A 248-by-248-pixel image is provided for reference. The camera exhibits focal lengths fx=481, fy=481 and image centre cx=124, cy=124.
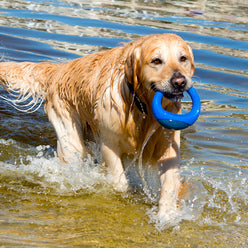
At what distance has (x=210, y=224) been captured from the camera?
15.8ft

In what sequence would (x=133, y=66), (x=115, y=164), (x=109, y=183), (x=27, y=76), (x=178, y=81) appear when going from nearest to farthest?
(x=178, y=81) < (x=133, y=66) < (x=115, y=164) < (x=109, y=183) < (x=27, y=76)

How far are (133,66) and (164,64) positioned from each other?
0.33 m

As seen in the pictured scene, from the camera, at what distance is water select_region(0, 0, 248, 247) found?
4457mm

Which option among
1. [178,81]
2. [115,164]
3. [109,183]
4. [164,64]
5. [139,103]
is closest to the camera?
[178,81]

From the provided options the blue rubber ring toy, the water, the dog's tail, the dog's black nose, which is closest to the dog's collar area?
the blue rubber ring toy

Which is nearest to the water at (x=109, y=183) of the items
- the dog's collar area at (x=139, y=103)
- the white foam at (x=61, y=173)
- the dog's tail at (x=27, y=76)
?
the white foam at (x=61, y=173)

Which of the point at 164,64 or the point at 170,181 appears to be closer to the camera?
the point at 164,64

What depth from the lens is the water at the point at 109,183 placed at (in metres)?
4.46

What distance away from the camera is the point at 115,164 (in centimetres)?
509

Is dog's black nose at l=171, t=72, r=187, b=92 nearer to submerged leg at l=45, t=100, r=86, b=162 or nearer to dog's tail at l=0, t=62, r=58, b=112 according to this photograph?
submerged leg at l=45, t=100, r=86, b=162

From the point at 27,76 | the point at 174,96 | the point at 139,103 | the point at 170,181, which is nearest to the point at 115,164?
the point at 170,181

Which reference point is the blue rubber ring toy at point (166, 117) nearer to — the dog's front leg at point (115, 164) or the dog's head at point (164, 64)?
the dog's head at point (164, 64)

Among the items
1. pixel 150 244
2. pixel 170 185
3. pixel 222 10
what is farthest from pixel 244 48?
pixel 150 244

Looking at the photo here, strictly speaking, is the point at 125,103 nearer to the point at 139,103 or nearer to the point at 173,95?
the point at 139,103
